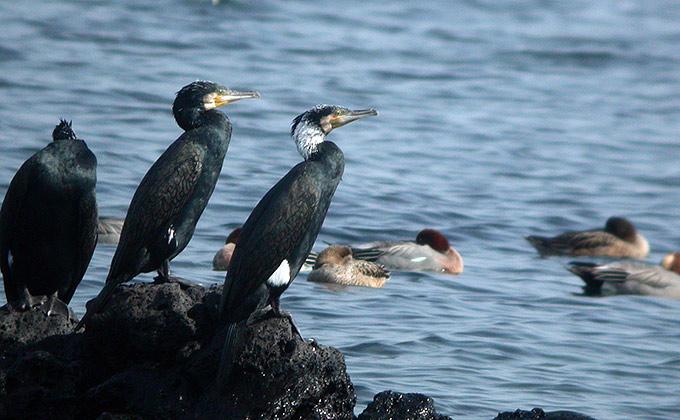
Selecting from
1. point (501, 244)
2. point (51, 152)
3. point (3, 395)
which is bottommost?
point (501, 244)

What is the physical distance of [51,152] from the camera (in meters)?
6.43

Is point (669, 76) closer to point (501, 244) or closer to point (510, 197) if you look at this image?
point (510, 197)

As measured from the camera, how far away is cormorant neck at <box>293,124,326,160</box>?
20.9ft

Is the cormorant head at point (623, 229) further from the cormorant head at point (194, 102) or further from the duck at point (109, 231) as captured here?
the cormorant head at point (194, 102)

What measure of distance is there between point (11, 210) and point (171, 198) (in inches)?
39.6

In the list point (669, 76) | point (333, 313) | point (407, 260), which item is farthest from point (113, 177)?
point (669, 76)

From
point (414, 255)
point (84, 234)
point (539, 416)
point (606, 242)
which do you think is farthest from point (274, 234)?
point (606, 242)

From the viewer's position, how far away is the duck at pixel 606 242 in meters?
13.2

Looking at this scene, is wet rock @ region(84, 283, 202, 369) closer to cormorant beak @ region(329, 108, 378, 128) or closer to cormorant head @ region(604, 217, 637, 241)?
cormorant beak @ region(329, 108, 378, 128)

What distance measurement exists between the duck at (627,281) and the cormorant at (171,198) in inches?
235

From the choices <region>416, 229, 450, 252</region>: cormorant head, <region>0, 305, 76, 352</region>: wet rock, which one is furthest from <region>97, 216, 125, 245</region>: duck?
<region>0, 305, 76, 352</region>: wet rock

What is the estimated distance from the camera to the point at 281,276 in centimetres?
596

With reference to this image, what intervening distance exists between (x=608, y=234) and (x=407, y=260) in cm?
324

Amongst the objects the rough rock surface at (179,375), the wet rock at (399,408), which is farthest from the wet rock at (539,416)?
the wet rock at (399,408)
